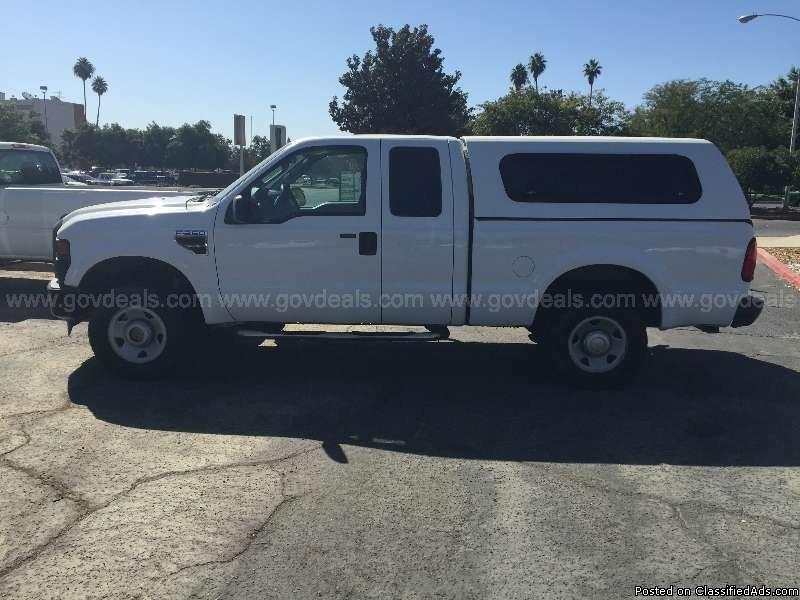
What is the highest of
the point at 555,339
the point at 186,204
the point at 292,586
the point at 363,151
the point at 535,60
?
the point at 535,60

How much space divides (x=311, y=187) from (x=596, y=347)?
2805mm

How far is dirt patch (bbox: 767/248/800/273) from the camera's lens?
13.5 meters

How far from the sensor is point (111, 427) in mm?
5141

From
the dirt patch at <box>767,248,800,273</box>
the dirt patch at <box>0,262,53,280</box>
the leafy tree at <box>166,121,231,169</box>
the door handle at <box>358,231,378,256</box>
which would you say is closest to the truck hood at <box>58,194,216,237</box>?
the door handle at <box>358,231,378,256</box>

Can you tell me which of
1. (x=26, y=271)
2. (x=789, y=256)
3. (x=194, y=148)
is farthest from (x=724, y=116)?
(x=194, y=148)

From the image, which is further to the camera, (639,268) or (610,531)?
(639,268)

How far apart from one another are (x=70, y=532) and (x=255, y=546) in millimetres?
981

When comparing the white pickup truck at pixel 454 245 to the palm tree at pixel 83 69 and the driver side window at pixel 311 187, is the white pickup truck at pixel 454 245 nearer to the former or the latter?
the driver side window at pixel 311 187

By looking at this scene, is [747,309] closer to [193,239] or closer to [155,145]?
[193,239]

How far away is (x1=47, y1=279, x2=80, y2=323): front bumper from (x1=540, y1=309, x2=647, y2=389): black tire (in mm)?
4077

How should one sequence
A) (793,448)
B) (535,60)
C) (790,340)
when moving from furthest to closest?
(535,60), (790,340), (793,448)

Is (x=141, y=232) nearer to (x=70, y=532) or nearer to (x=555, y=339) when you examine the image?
(x=70, y=532)

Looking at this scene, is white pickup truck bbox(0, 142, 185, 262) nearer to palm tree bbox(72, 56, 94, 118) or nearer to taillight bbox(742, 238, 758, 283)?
taillight bbox(742, 238, 758, 283)

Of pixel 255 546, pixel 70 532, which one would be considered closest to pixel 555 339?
pixel 255 546
